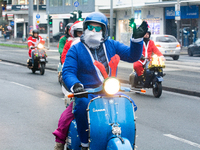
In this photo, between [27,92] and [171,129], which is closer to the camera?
[171,129]

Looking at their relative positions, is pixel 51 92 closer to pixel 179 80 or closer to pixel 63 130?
pixel 179 80

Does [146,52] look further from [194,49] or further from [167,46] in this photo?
[194,49]

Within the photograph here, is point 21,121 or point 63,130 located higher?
point 63,130

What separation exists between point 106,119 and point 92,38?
862 millimetres

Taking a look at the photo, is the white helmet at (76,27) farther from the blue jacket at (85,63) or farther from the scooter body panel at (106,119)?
Result: the scooter body panel at (106,119)

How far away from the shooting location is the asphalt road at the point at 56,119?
604 centimetres

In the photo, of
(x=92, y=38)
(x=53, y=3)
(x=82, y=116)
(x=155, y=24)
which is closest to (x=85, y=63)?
(x=92, y=38)

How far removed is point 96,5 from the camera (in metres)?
55.2

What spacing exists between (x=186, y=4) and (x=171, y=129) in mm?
35215

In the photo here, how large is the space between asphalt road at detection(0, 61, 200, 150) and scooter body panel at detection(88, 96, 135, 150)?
2.11 meters

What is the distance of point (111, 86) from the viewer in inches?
143

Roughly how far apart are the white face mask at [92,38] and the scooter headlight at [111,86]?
0.60 meters

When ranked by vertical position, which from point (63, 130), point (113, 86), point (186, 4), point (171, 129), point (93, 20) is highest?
point (186, 4)

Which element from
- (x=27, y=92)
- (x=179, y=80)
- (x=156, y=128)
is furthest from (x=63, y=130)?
(x=179, y=80)
